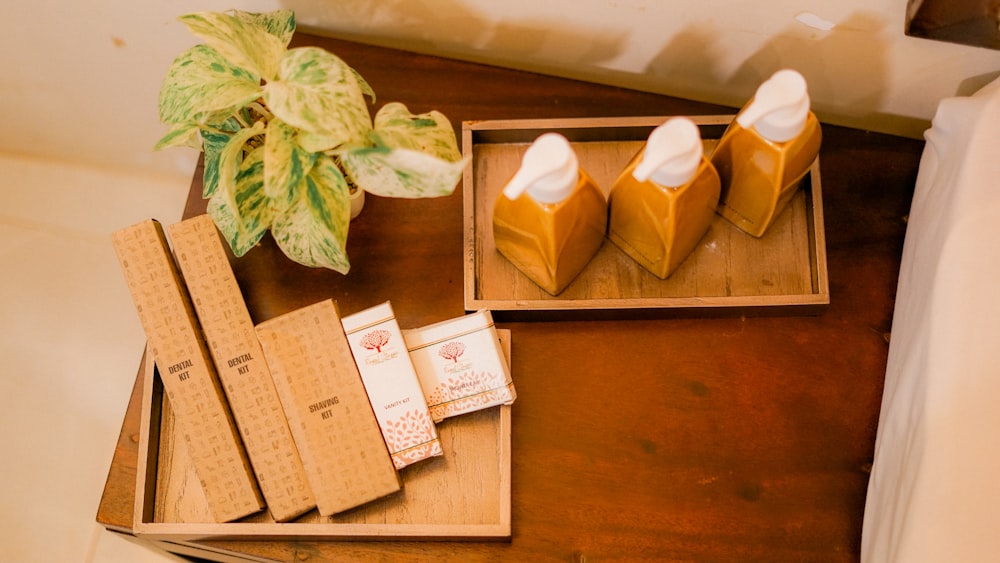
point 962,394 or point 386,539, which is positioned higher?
point 962,394

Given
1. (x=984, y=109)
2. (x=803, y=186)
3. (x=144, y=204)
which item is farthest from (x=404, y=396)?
(x=144, y=204)

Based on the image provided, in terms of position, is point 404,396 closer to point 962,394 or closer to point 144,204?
point 962,394

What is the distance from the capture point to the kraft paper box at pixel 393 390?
66 cm

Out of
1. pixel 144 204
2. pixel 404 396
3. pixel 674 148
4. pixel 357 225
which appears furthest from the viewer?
pixel 144 204

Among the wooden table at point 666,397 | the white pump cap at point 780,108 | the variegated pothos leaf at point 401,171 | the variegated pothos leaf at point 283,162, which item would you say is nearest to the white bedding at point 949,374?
the wooden table at point 666,397

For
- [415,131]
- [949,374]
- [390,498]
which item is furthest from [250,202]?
[949,374]

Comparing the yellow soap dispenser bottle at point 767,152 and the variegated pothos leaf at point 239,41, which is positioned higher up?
the variegated pothos leaf at point 239,41

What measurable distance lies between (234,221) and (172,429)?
0.22m

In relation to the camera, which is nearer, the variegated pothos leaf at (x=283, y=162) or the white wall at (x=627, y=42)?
the variegated pothos leaf at (x=283, y=162)

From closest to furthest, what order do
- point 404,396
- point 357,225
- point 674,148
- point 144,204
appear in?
point 674,148 < point 404,396 < point 357,225 < point 144,204

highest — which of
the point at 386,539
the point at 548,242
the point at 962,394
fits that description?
the point at 548,242

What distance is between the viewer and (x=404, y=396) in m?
0.66

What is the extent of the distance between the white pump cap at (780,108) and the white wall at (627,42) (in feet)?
0.48

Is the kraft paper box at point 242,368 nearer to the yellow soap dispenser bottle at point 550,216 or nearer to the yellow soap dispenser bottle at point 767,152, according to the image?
the yellow soap dispenser bottle at point 550,216
